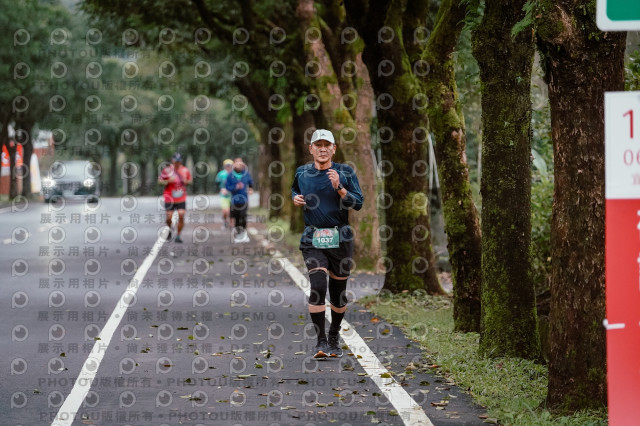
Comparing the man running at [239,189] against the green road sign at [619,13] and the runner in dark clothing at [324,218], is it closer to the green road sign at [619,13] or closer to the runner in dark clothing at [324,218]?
the runner in dark clothing at [324,218]

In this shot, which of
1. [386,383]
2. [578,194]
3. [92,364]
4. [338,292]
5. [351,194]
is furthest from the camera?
[338,292]

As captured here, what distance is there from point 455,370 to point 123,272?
11684 millimetres

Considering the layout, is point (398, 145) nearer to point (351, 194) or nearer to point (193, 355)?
point (351, 194)

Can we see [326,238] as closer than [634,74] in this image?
Yes

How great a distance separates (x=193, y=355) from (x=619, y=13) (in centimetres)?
651

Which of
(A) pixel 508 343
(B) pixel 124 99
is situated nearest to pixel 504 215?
(A) pixel 508 343

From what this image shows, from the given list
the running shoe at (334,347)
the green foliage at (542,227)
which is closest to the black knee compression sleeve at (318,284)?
the running shoe at (334,347)

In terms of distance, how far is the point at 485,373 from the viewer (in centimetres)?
1068

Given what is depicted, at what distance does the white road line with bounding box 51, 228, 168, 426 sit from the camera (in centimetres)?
878

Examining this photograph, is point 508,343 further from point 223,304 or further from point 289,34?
point 289,34

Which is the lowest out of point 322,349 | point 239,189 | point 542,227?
point 322,349

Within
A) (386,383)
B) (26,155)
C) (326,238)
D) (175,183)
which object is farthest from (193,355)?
(26,155)

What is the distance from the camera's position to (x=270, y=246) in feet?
97.3

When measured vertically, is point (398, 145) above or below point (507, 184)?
above
